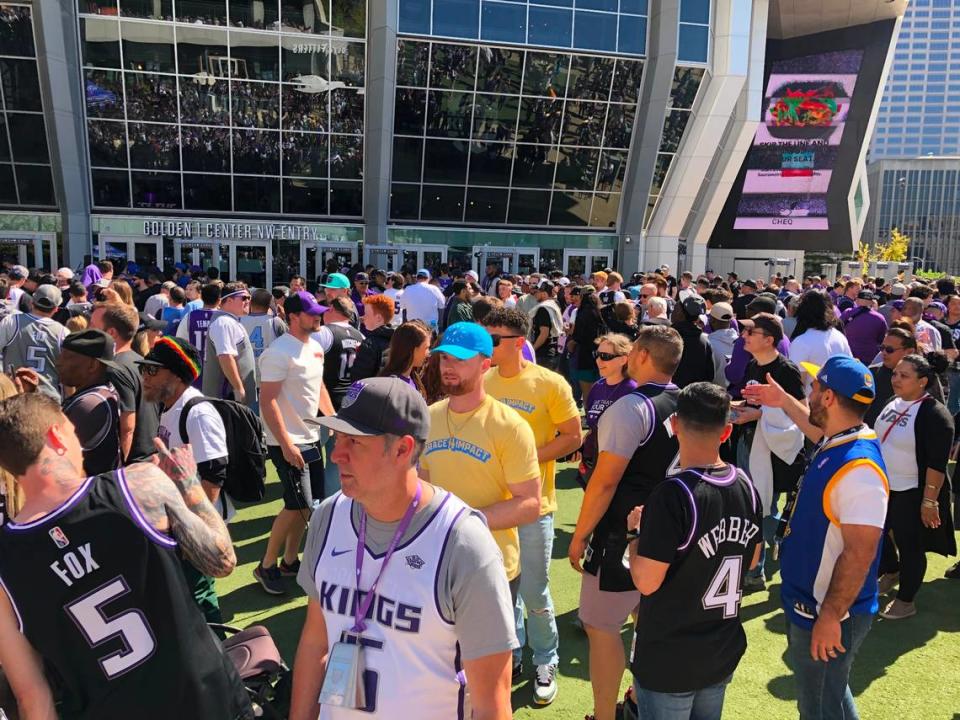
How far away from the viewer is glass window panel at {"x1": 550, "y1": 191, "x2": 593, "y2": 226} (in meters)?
31.8

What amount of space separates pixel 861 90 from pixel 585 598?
151 ft

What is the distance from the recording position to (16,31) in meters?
24.2

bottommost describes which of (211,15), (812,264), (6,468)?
(812,264)

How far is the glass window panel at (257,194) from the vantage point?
28.7 meters

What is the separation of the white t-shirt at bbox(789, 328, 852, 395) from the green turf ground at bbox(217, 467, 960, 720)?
201cm

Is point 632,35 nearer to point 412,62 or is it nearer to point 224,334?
point 412,62

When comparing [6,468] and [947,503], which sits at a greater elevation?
[6,468]

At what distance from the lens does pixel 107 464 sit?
4238 mm

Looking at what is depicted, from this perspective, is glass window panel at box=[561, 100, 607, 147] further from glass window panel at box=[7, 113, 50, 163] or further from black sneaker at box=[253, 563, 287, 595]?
black sneaker at box=[253, 563, 287, 595]

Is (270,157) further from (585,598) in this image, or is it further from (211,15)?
(585,598)

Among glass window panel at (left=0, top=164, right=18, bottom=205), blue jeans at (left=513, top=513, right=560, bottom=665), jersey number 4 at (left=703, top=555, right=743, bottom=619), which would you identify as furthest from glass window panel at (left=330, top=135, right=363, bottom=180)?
jersey number 4 at (left=703, top=555, right=743, bottom=619)

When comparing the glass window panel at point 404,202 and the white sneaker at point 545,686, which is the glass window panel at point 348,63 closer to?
the glass window panel at point 404,202

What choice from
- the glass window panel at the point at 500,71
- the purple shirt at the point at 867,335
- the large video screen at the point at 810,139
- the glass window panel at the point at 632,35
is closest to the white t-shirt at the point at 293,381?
the purple shirt at the point at 867,335

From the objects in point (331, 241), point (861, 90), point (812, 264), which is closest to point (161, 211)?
point (331, 241)
